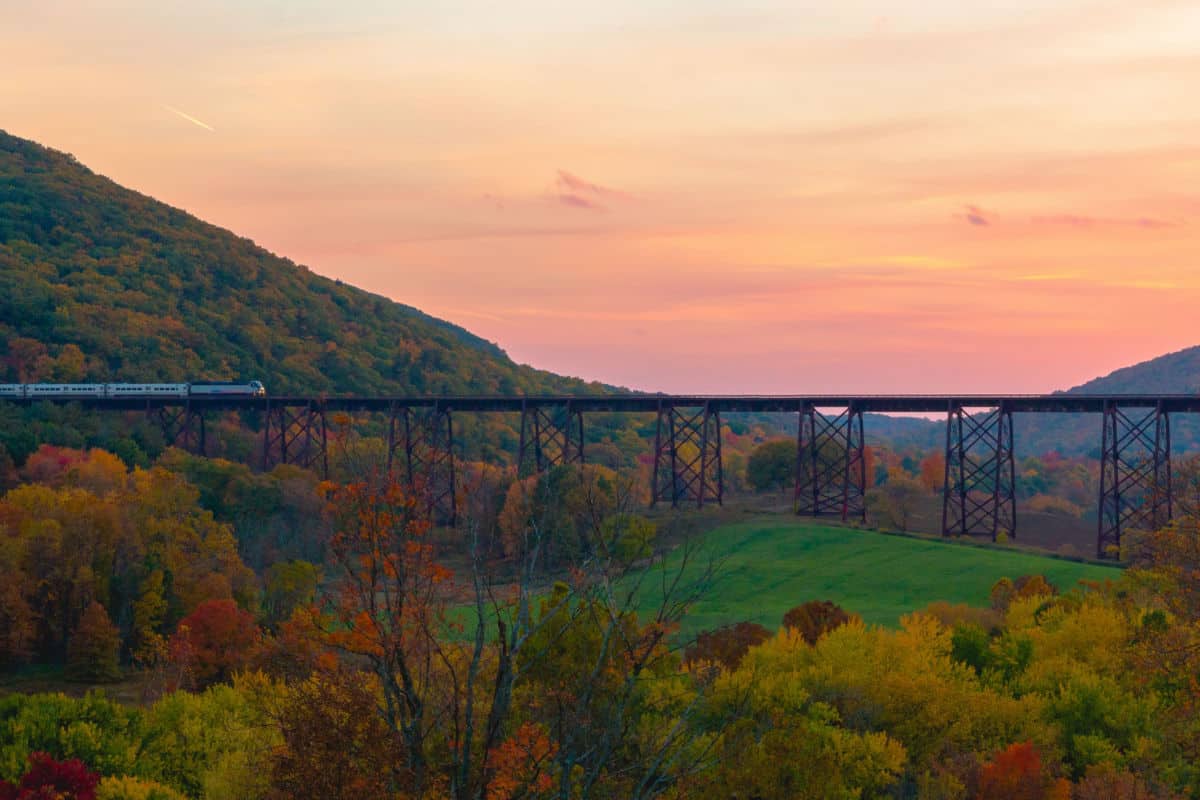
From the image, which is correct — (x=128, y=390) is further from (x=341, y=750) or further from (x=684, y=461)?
(x=341, y=750)

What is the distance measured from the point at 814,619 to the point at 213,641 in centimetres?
1924

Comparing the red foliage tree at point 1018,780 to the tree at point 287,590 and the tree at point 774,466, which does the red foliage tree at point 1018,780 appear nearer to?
the tree at point 287,590

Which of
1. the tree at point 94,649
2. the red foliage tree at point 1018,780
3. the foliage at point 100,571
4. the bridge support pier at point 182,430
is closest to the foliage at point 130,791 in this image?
the red foliage tree at point 1018,780

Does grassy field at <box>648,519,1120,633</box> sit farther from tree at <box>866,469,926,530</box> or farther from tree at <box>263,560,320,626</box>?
tree at <box>263,560,320,626</box>

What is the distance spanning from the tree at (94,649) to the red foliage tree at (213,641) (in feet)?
9.21

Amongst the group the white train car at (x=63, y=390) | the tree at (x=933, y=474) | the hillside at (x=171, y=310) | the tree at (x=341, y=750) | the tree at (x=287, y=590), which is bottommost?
the tree at (x=287, y=590)

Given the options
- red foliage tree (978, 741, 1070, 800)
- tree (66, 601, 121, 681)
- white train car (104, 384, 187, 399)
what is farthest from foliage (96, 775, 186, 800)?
white train car (104, 384, 187, 399)

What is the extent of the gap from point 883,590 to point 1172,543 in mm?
28129

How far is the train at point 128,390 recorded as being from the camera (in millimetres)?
76000

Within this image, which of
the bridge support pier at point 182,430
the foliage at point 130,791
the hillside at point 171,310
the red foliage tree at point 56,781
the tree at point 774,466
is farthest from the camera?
the hillside at point 171,310

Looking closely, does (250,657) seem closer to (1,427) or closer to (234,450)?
(1,427)

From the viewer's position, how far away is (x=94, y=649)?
1679 inches

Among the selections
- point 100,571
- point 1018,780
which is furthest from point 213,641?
point 1018,780

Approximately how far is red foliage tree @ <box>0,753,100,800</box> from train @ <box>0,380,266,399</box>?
5465 cm
